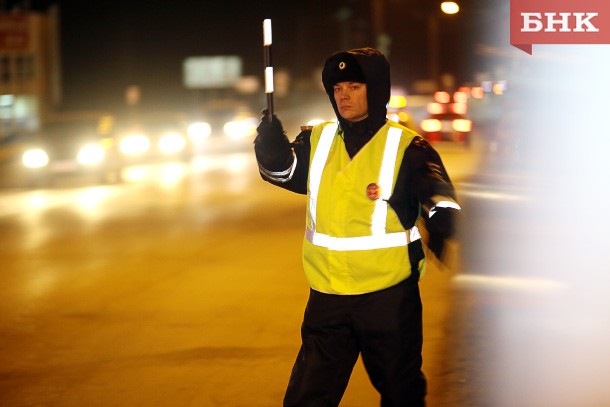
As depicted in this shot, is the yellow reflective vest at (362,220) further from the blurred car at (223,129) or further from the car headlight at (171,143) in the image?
the blurred car at (223,129)

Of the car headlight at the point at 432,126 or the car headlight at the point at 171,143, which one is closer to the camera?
the car headlight at the point at 171,143

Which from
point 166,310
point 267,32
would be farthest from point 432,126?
point 267,32

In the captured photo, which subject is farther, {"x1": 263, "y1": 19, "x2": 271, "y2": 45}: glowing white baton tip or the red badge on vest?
{"x1": 263, "y1": 19, "x2": 271, "y2": 45}: glowing white baton tip

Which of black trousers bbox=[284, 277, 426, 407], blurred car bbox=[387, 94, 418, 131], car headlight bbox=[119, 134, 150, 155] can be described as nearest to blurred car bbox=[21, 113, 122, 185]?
car headlight bbox=[119, 134, 150, 155]

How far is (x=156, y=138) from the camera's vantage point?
30891mm

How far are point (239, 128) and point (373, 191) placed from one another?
123ft

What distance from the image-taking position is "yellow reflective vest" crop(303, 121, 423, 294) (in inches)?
169

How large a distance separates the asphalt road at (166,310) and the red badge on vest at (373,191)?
381mm

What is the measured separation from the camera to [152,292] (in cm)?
968

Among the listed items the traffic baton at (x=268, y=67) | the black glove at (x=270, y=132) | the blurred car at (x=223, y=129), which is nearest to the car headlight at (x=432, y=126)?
the blurred car at (x=223, y=129)

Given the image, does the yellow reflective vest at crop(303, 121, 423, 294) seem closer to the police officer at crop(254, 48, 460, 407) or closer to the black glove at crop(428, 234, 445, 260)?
the police officer at crop(254, 48, 460, 407)

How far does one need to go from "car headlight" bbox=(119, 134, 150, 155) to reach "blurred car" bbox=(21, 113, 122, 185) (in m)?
4.64

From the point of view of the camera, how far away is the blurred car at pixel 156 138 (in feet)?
97.3

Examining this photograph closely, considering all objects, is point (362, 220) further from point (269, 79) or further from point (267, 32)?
point (267, 32)
